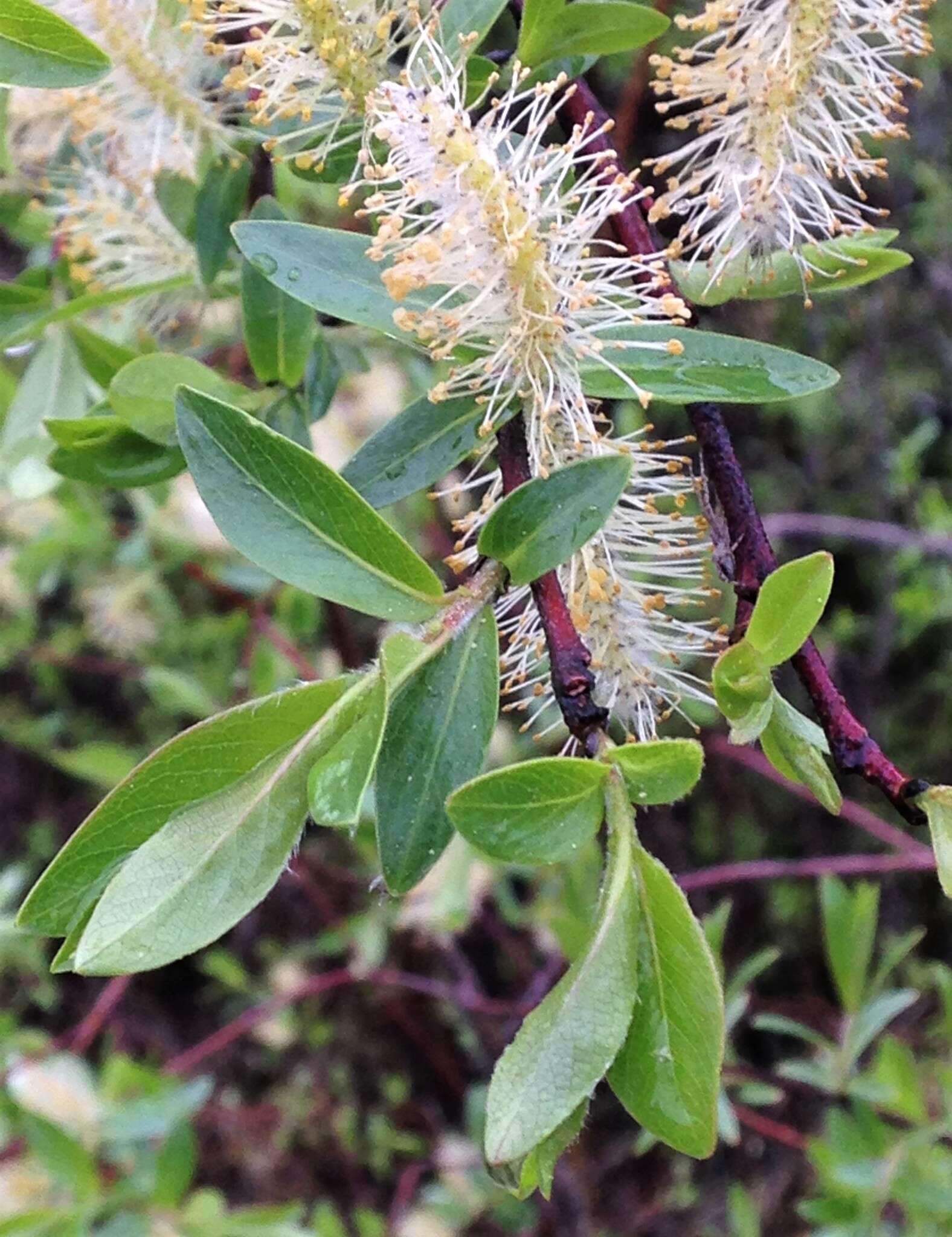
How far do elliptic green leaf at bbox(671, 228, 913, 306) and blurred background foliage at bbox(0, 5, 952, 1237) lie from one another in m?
0.71

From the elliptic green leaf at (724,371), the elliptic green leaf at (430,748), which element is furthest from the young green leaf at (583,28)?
the elliptic green leaf at (430,748)

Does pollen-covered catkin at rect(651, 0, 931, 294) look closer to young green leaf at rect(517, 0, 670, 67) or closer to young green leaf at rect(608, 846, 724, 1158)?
young green leaf at rect(517, 0, 670, 67)

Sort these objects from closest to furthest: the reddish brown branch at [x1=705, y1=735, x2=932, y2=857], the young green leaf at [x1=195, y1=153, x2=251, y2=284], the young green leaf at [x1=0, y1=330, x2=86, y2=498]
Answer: the young green leaf at [x1=195, y1=153, x2=251, y2=284]
the young green leaf at [x1=0, y1=330, x2=86, y2=498]
the reddish brown branch at [x1=705, y1=735, x2=932, y2=857]

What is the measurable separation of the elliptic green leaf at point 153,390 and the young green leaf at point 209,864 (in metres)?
0.18

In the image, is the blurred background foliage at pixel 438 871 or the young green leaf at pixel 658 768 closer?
the young green leaf at pixel 658 768

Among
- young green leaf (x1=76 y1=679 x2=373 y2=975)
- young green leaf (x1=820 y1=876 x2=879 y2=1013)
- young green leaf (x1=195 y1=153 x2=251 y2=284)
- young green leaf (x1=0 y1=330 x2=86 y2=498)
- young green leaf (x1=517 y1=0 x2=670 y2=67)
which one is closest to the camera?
young green leaf (x1=76 y1=679 x2=373 y2=975)

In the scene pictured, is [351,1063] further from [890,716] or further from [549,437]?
[549,437]

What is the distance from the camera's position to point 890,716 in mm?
1711

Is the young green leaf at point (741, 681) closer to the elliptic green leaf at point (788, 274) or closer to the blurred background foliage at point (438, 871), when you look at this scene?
the elliptic green leaf at point (788, 274)

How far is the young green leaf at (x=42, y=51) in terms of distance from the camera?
1.31 feet

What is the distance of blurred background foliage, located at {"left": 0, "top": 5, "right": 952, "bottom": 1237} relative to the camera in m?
1.27

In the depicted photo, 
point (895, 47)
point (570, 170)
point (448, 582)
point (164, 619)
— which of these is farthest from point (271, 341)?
point (164, 619)

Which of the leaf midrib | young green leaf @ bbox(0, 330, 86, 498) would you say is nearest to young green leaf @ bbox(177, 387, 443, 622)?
the leaf midrib

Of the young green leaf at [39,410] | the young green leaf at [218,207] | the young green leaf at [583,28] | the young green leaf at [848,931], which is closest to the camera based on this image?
the young green leaf at [583,28]
